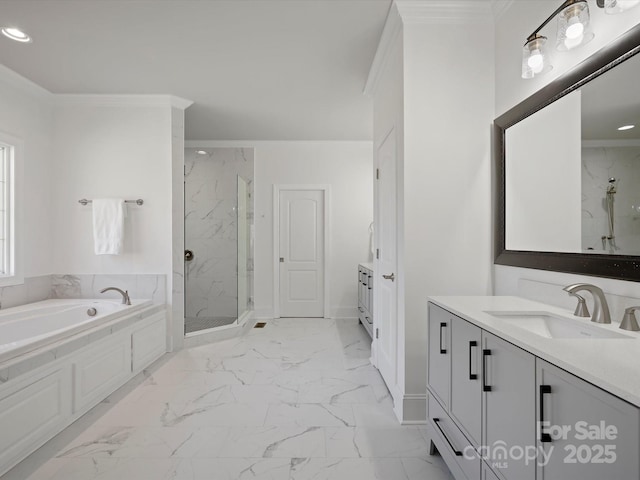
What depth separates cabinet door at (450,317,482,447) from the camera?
4.21 feet

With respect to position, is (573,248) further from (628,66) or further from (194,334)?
(194,334)

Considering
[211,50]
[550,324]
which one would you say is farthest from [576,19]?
[211,50]

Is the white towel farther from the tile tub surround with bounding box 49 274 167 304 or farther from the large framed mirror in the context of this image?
the large framed mirror

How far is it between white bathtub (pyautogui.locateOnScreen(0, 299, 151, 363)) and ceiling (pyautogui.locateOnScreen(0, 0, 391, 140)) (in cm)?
203

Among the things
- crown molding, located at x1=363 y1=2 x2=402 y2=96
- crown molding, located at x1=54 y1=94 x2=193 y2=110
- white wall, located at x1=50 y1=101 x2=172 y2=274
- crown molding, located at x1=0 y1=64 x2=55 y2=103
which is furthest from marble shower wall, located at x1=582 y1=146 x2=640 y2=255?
crown molding, located at x1=0 y1=64 x2=55 y2=103

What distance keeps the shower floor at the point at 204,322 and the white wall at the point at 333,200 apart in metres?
0.57

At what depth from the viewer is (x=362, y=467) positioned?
1708mm

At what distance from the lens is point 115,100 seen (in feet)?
11.2

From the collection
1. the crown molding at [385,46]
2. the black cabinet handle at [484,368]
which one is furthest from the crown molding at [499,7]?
the black cabinet handle at [484,368]

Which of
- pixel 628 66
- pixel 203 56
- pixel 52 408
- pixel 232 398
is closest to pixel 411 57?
pixel 628 66

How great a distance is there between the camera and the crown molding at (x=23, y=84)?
291 centimetres

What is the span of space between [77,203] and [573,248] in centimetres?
407

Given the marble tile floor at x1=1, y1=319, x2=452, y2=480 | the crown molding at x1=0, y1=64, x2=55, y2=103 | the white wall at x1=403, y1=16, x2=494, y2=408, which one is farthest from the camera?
the crown molding at x1=0, y1=64, x2=55, y2=103

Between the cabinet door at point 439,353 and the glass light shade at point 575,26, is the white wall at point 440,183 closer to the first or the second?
the cabinet door at point 439,353
